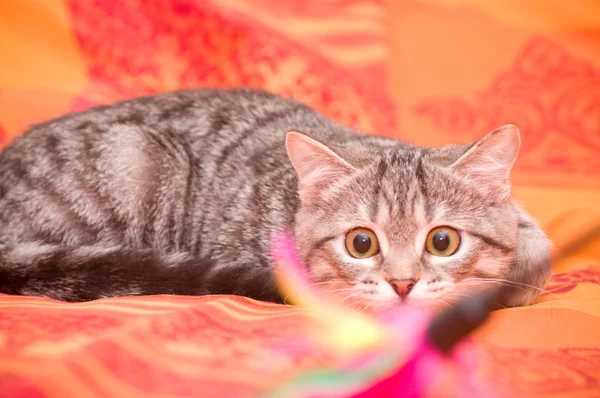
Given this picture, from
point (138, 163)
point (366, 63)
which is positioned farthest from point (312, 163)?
point (366, 63)

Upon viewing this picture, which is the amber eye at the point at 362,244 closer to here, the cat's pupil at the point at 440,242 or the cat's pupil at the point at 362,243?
the cat's pupil at the point at 362,243

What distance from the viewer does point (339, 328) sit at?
122 cm

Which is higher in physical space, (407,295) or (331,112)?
(331,112)

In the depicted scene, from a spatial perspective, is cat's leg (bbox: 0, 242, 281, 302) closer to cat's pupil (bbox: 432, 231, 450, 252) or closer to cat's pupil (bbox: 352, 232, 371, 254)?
cat's pupil (bbox: 352, 232, 371, 254)

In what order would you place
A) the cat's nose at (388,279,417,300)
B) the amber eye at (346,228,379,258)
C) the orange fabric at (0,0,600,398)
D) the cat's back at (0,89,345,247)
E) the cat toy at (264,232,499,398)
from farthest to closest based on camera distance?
the orange fabric at (0,0,600,398) → the cat's back at (0,89,345,247) → the amber eye at (346,228,379,258) → the cat's nose at (388,279,417,300) → the cat toy at (264,232,499,398)

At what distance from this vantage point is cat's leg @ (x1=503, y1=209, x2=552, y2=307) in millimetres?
1395

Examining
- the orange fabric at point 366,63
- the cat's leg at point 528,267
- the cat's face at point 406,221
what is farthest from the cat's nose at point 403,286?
the orange fabric at point 366,63

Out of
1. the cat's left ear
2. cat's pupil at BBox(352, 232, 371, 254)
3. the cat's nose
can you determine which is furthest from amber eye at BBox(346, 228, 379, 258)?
the cat's left ear

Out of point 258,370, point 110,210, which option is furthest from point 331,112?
point 258,370

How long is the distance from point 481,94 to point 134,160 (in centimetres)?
142

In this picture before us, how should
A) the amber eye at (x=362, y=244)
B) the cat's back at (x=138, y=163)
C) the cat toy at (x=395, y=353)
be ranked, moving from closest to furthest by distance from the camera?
the cat toy at (x=395, y=353)
the amber eye at (x=362, y=244)
the cat's back at (x=138, y=163)

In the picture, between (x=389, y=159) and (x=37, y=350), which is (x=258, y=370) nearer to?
(x=37, y=350)

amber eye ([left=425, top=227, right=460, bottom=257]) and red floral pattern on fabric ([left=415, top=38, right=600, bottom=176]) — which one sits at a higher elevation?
red floral pattern on fabric ([left=415, top=38, right=600, bottom=176])

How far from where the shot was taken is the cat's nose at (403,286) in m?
1.28
